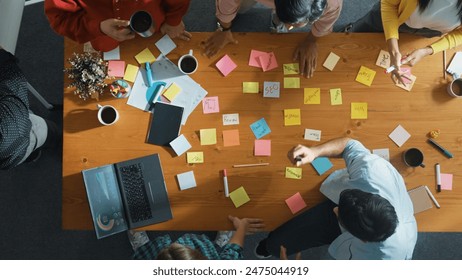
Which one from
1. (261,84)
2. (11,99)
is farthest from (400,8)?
(11,99)

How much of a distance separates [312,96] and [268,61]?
0.84 ft

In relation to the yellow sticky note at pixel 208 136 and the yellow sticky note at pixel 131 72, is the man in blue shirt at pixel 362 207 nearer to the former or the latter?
the yellow sticky note at pixel 208 136

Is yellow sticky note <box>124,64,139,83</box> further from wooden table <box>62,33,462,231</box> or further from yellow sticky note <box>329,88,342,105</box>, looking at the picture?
yellow sticky note <box>329,88,342,105</box>

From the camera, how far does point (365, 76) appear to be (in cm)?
157

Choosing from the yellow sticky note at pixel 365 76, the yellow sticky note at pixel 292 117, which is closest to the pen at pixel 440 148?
the yellow sticky note at pixel 365 76

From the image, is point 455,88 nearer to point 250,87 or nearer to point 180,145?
point 250,87

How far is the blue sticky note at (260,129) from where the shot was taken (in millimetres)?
1545

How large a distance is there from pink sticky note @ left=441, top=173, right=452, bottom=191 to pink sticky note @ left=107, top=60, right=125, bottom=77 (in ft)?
4.98

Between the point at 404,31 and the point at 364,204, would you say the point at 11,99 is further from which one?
the point at 404,31

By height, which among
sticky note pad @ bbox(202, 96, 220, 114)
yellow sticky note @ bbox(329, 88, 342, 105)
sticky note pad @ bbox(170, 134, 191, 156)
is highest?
yellow sticky note @ bbox(329, 88, 342, 105)

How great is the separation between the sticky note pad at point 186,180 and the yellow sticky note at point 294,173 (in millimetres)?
419

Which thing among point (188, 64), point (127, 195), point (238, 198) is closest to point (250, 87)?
point (188, 64)

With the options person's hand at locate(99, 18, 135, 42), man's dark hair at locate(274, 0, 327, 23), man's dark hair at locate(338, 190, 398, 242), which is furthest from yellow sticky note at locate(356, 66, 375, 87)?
person's hand at locate(99, 18, 135, 42)

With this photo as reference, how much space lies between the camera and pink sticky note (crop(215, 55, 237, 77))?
156 cm
